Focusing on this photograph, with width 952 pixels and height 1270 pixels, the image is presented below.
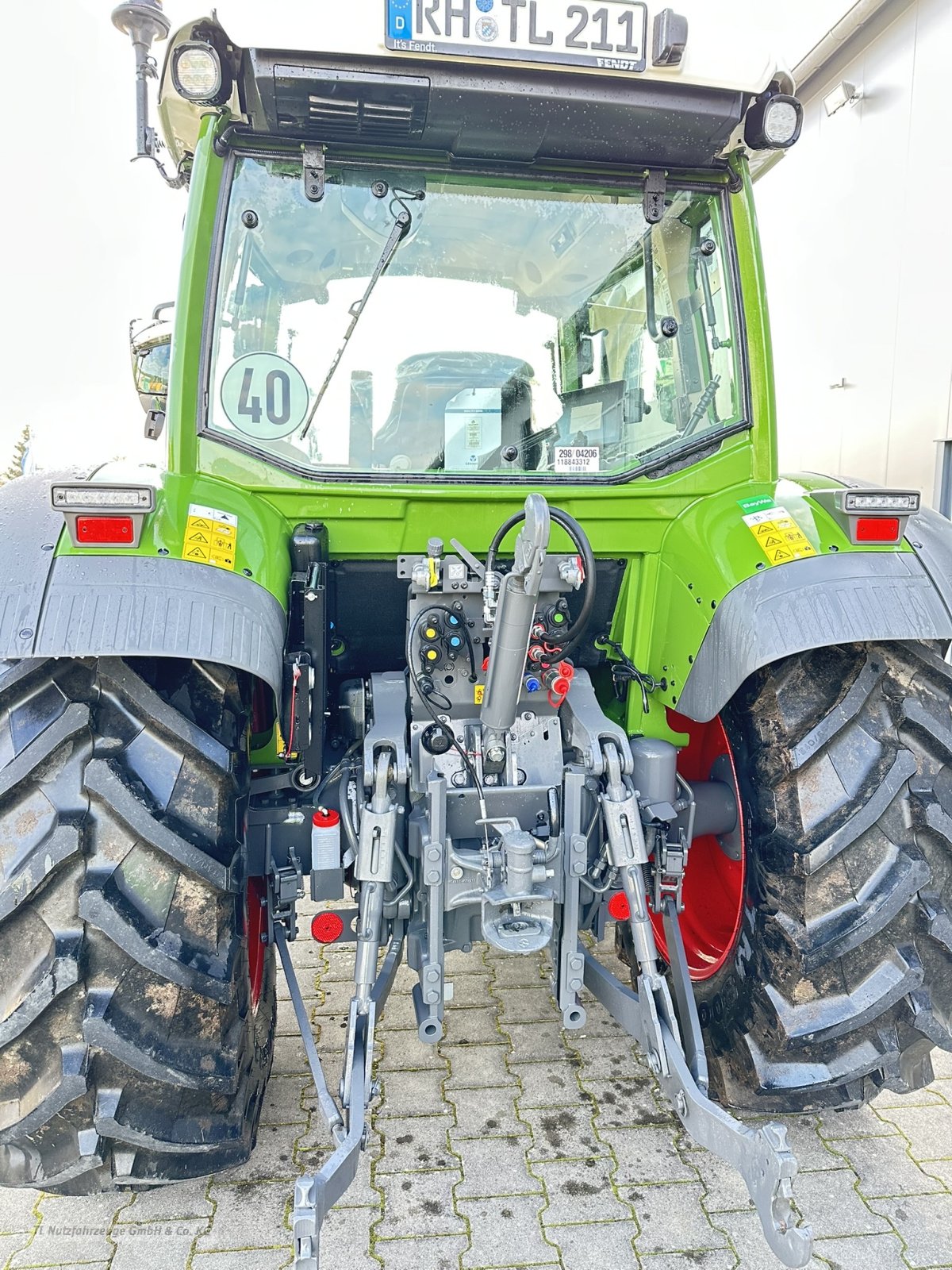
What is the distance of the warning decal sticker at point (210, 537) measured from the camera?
6.11 feet

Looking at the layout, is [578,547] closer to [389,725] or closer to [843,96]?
[389,725]

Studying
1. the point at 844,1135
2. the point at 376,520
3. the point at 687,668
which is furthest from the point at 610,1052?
the point at 376,520

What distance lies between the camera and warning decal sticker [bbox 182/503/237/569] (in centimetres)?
186

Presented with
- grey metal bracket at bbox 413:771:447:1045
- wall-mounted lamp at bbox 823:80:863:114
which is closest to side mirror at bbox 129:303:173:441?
grey metal bracket at bbox 413:771:447:1045

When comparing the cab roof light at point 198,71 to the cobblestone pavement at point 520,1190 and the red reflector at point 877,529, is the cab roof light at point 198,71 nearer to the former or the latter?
the red reflector at point 877,529

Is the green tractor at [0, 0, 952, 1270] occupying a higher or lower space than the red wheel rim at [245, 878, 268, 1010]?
higher

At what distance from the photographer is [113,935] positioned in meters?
1.67

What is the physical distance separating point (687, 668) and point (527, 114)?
1.34m

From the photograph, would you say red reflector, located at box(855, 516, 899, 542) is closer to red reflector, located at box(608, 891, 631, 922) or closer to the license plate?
red reflector, located at box(608, 891, 631, 922)

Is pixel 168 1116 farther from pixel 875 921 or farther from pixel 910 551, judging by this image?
pixel 910 551

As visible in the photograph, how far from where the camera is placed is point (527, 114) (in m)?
2.04

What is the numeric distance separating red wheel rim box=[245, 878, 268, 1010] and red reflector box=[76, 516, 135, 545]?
103 cm

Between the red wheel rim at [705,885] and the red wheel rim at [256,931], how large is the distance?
1114mm

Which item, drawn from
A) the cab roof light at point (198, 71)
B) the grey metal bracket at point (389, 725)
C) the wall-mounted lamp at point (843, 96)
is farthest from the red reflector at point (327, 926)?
the wall-mounted lamp at point (843, 96)
